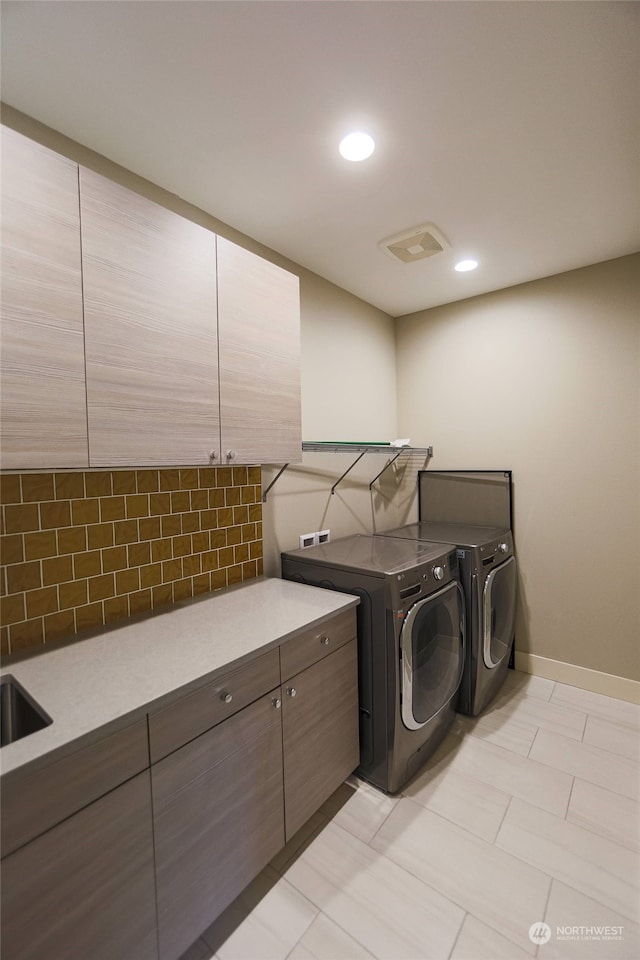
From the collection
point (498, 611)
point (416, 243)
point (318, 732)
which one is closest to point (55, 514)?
point (318, 732)

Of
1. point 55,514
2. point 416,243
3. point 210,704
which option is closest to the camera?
point 210,704

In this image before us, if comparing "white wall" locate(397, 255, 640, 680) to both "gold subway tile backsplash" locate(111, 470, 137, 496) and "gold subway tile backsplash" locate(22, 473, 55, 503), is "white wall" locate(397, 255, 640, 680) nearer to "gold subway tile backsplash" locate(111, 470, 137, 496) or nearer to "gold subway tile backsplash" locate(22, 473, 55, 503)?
"gold subway tile backsplash" locate(111, 470, 137, 496)

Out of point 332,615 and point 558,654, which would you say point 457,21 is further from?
point 558,654

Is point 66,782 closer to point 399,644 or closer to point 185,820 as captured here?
point 185,820

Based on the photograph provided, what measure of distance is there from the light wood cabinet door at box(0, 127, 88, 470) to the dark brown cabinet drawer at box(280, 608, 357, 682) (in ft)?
2.89

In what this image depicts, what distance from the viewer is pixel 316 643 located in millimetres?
1493

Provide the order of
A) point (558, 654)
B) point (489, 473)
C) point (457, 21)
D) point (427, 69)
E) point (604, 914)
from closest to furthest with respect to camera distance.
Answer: point (457, 21)
point (427, 69)
point (604, 914)
point (558, 654)
point (489, 473)

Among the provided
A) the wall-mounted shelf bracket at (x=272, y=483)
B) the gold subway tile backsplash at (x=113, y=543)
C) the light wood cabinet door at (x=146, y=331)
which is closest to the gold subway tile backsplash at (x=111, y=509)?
the gold subway tile backsplash at (x=113, y=543)

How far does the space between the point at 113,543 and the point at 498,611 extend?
6.84ft

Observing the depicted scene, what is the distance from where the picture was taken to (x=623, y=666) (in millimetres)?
2385

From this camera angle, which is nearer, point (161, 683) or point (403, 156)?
point (161, 683)

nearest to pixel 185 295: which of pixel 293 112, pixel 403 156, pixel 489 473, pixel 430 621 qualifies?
pixel 293 112

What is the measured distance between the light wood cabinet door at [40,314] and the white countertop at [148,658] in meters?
0.58

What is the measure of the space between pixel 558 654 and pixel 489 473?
4.06 feet
